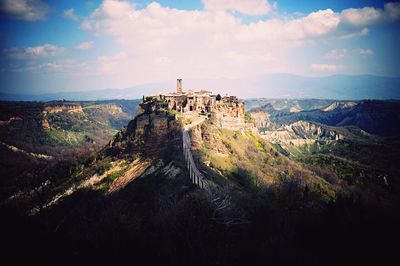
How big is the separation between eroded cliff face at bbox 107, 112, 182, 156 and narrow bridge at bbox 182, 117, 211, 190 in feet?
4.51

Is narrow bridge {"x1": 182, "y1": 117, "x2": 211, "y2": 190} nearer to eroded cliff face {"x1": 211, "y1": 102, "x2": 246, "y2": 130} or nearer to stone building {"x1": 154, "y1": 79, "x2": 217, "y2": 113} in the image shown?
stone building {"x1": 154, "y1": 79, "x2": 217, "y2": 113}

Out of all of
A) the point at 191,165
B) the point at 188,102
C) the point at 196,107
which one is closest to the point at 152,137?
the point at 188,102

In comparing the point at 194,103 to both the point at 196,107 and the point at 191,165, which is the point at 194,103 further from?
the point at 191,165

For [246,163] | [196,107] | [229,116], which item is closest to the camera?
[246,163]

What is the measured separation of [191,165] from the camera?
5716 cm

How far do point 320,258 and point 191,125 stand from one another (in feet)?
170

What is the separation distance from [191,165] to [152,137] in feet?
79.8

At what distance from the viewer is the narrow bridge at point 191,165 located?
1940 inches

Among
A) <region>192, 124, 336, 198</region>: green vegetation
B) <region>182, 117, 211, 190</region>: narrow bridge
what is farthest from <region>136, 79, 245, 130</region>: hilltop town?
<region>182, 117, 211, 190</region>: narrow bridge

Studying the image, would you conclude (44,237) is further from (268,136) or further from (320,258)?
(268,136)

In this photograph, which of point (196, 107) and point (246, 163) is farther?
point (196, 107)

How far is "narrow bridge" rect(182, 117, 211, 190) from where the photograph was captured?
49275 mm

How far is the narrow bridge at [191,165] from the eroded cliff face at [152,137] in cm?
138

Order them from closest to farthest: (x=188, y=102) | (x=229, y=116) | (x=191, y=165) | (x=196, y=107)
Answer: (x=191, y=165) < (x=188, y=102) < (x=196, y=107) < (x=229, y=116)
